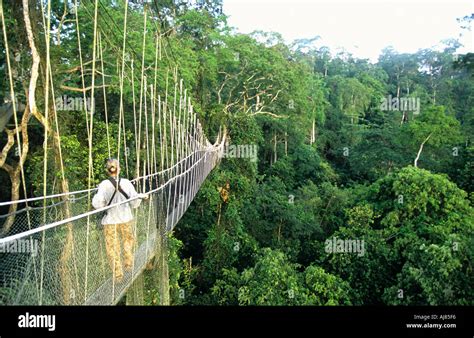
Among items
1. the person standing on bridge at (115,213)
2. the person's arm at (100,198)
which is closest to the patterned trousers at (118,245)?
the person standing on bridge at (115,213)

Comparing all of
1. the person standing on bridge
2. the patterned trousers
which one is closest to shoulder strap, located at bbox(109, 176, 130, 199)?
the person standing on bridge

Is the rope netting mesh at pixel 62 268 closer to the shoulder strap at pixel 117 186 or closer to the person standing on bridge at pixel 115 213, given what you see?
the person standing on bridge at pixel 115 213

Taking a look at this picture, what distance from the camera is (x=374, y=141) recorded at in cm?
1418

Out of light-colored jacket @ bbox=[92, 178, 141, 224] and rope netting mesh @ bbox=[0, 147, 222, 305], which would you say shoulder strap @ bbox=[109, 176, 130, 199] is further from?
rope netting mesh @ bbox=[0, 147, 222, 305]

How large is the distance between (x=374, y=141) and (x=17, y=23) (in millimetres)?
10149

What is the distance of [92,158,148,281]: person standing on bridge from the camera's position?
2.21 metres

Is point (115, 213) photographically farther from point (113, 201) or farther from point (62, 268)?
point (62, 268)

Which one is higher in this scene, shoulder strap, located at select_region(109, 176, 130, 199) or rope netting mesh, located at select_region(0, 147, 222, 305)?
shoulder strap, located at select_region(109, 176, 130, 199)

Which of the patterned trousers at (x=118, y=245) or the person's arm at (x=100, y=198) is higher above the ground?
the person's arm at (x=100, y=198)

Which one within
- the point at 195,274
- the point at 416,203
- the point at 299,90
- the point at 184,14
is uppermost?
the point at 184,14

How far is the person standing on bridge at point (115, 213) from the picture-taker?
2.21 meters

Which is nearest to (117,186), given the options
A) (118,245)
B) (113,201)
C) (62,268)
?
(113,201)
